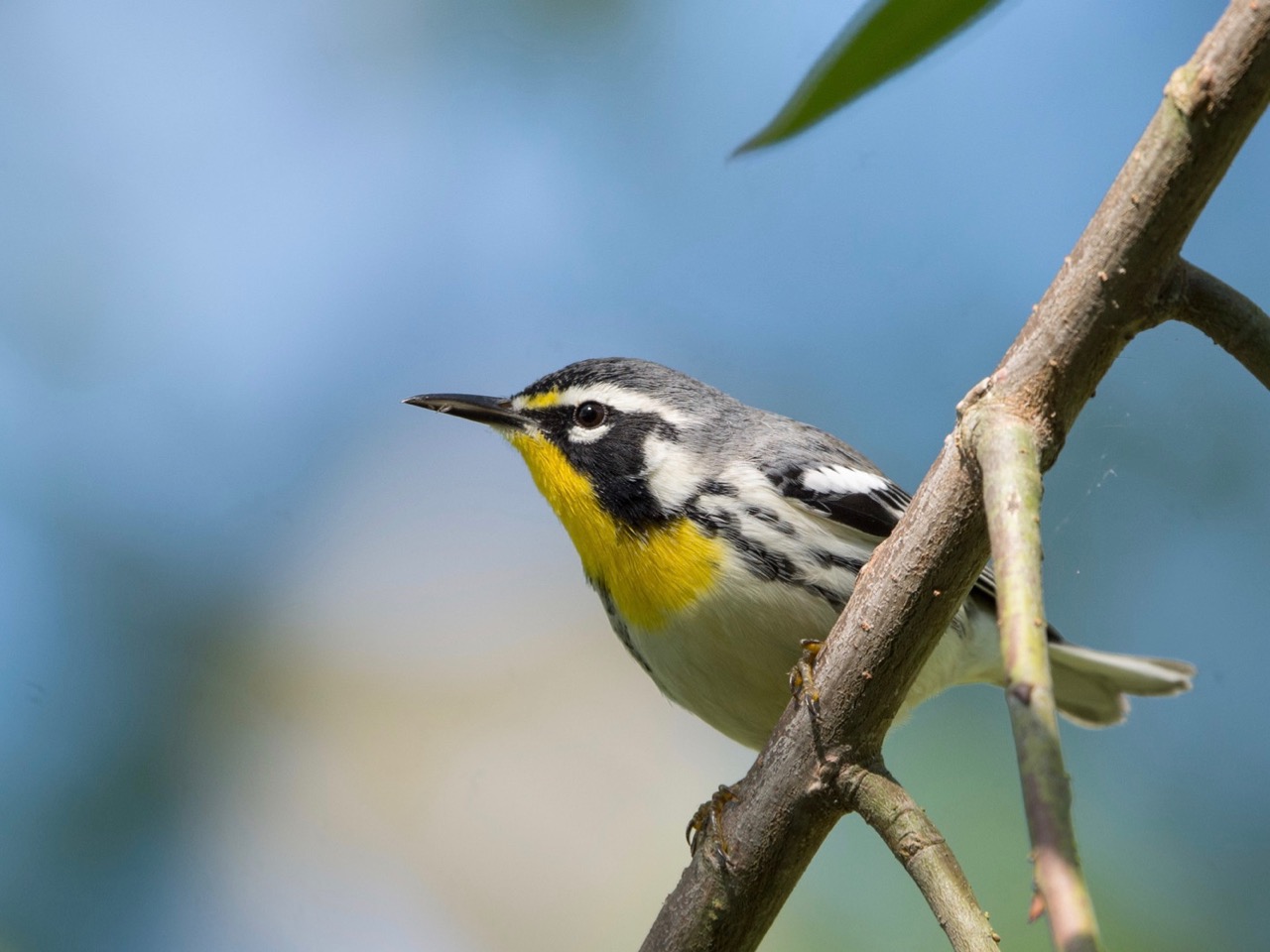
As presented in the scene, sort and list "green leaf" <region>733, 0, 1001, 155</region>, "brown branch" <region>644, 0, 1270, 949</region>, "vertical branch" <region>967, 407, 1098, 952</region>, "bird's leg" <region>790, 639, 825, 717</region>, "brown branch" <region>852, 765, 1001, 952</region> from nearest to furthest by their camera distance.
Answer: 1. "vertical branch" <region>967, 407, 1098, 952</region>
2. "green leaf" <region>733, 0, 1001, 155</region>
3. "brown branch" <region>644, 0, 1270, 949</region>
4. "brown branch" <region>852, 765, 1001, 952</region>
5. "bird's leg" <region>790, 639, 825, 717</region>

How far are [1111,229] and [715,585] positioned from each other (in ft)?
5.66

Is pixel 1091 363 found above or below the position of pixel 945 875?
above

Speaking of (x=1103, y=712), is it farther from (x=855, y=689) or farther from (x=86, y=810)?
(x=86, y=810)

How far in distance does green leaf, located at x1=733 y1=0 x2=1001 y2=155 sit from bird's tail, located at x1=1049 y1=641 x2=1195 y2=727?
3.08 metres

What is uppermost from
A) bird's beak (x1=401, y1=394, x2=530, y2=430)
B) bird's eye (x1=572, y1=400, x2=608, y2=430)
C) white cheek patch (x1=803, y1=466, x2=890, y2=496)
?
white cheek patch (x1=803, y1=466, x2=890, y2=496)

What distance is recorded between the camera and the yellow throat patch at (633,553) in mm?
2922

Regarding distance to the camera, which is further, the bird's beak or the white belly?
the bird's beak

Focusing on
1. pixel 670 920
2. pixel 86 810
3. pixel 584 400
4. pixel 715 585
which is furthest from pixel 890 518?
pixel 86 810

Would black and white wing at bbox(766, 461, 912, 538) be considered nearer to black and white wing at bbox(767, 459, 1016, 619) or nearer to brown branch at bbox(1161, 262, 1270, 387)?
black and white wing at bbox(767, 459, 1016, 619)

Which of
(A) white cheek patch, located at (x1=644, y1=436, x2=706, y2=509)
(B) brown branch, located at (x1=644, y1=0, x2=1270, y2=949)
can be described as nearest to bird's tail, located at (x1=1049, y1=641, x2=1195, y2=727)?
(A) white cheek patch, located at (x1=644, y1=436, x2=706, y2=509)

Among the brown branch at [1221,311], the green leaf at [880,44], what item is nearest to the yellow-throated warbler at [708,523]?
the brown branch at [1221,311]

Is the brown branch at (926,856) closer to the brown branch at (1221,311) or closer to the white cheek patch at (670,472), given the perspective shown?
the brown branch at (1221,311)

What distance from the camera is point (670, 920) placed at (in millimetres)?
2158

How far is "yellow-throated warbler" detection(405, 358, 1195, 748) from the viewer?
9.48 ft
